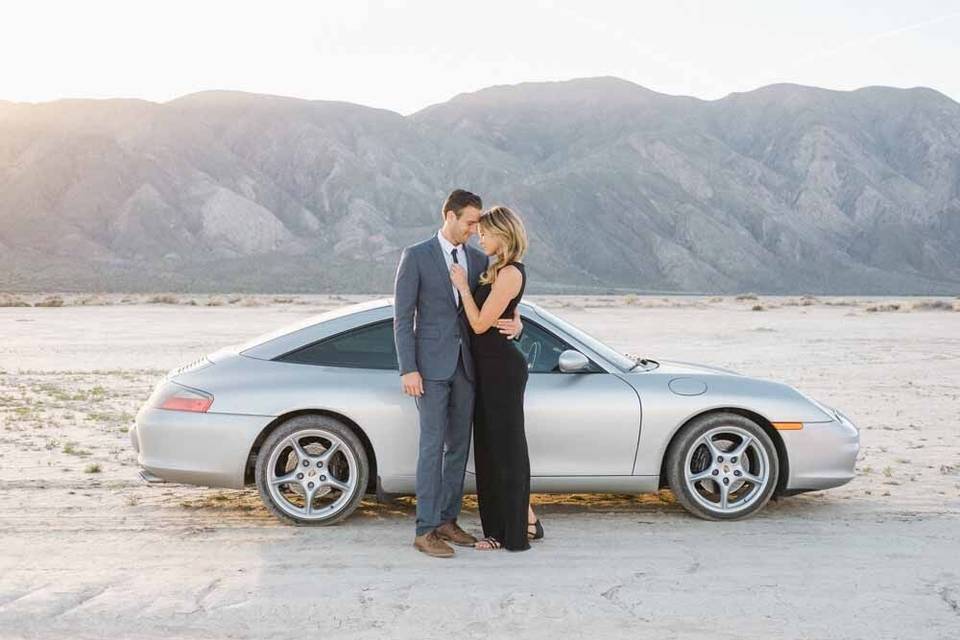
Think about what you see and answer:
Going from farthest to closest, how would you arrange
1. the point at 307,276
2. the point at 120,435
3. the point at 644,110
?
the point at 644,110
the point at 307,276
the point at 120,435

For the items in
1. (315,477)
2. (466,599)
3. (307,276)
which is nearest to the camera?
(466,599)

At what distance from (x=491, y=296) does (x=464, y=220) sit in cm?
45

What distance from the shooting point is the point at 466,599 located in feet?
16.8

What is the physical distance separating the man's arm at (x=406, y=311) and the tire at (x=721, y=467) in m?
1.82

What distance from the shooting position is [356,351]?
262 inches

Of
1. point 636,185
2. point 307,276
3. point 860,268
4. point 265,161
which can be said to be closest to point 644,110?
point 636,185

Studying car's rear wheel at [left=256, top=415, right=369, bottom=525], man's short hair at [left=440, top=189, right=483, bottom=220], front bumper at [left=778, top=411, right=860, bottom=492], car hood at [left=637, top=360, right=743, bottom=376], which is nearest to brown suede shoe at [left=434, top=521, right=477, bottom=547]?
car's rear wheel at [left=256, top=415, right=369, bottom=525]

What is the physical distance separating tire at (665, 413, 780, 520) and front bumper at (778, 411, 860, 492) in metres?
0.11

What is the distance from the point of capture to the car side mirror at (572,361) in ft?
21.2

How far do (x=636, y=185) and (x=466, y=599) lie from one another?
313ft

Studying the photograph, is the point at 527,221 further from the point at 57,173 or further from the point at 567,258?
the point at 57,173

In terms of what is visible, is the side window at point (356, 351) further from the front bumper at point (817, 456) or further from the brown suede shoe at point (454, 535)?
the front bumper at point (817, 456)

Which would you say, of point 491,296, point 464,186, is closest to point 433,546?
point 491,296

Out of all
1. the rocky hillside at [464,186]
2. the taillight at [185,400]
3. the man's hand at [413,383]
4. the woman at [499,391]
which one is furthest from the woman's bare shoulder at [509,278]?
the rocky hillside at [464,186]
